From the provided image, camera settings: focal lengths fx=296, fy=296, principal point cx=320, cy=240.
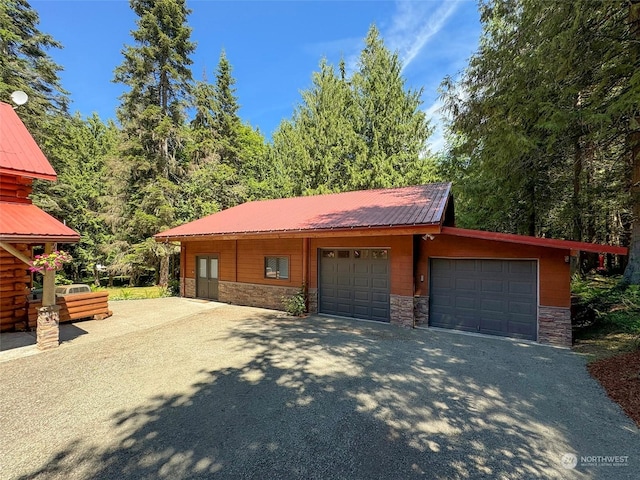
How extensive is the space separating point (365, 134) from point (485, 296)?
12.8m

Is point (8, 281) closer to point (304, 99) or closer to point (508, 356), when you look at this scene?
point (508, 356)

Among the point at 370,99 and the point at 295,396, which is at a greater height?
the point at 370,99

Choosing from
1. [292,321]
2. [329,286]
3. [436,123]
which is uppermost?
[436,123]

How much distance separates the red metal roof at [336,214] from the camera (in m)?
7.91

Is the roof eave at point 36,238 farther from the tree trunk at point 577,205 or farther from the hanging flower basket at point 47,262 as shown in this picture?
the tree trunk at point 577,205

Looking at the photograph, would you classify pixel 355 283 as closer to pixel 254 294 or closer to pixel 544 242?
pixel 254 294

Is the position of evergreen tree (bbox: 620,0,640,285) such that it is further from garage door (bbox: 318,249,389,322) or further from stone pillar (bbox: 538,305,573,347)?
garage door (bbox: 318,249,389,322)

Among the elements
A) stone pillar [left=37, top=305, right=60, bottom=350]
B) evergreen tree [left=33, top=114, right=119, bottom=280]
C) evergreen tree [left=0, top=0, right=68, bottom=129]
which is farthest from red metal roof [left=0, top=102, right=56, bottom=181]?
evergreen tree [left=33, top=114, right=119, bottom=280]

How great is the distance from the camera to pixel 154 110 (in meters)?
15.0

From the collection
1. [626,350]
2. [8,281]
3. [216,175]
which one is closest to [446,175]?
[626,350]

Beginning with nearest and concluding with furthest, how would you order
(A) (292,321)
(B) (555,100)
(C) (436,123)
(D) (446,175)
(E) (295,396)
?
(E) (295,396), (B) (555,100), (A) (292,321), (D) (446,175), (C) (436,123)

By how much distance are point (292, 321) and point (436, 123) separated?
46.1ft

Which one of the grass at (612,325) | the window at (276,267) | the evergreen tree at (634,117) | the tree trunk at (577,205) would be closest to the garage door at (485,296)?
the grass at (612,325)

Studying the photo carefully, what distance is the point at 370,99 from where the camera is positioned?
17219 millimetres
